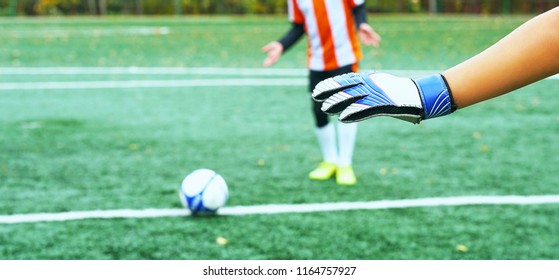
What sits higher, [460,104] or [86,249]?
[460,104]

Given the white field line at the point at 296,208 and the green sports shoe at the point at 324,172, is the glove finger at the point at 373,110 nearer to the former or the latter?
the white field line at the point at 296,208

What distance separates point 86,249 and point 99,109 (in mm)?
4516

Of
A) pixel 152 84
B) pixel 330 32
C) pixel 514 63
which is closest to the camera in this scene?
pixel 514 63

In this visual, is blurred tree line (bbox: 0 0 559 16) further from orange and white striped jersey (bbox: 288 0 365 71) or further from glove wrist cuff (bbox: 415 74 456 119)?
glove wrist cuff (bbox: 415 74 456 119)

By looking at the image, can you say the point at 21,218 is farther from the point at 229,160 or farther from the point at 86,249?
the point at 229,160

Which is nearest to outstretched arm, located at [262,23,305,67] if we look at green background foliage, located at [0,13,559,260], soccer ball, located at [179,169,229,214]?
green background foliage, located at [0,13,559,260]

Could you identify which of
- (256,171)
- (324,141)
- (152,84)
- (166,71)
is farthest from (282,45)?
(166,71)

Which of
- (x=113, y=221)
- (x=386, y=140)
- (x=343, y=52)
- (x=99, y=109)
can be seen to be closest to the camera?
(x=113, y=221)

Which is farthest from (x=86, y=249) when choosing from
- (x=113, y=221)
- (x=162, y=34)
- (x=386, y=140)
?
(x=162, y=34)

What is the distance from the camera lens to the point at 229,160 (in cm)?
568

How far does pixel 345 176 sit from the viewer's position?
199 inches

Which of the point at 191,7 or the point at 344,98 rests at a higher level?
the point at 344,98

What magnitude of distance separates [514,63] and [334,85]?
0.50m

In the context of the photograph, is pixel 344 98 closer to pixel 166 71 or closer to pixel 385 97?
pixel 385 97
